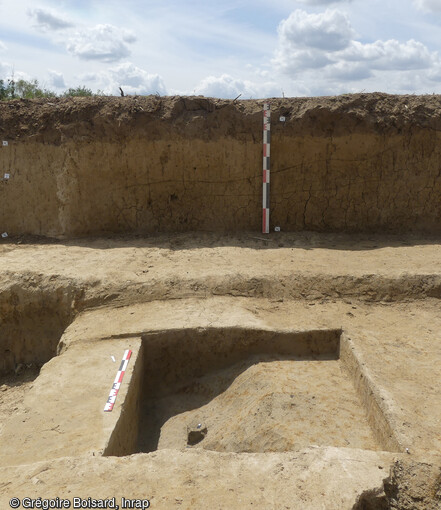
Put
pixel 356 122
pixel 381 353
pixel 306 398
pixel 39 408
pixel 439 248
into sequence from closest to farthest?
pixel 39 408, pixel 306 398, pixel 381 353, pixel 439 248, pixel 356 122

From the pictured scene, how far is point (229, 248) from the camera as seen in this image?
657 centimetres

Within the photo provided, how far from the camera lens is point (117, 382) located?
13.0ft

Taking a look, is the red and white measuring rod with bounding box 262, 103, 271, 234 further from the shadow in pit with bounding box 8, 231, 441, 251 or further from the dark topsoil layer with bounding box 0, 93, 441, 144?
the shadow in pit with bounding box 8, 231, 441, 251

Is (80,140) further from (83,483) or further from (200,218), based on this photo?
(83,483)

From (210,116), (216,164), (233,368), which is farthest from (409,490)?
(210,116)

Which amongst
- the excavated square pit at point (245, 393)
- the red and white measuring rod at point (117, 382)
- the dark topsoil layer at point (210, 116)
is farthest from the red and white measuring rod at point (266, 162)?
the red and white measuring rod at point (117, 382)

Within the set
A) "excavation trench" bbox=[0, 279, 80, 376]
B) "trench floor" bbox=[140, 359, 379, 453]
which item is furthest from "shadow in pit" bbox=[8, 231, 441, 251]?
"trench floor" bbox=[140, 359, 379, 453]

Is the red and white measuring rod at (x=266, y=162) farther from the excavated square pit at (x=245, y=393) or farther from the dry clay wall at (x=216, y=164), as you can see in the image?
the excavated square pit at (x=245, y=393)

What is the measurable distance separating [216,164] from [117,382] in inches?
157

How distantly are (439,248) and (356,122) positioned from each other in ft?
6.72

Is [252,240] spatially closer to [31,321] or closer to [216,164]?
[216,164]

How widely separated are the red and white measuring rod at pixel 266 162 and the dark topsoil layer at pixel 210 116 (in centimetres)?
11

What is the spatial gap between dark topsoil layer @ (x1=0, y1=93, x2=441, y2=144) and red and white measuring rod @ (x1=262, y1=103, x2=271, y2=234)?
11cm

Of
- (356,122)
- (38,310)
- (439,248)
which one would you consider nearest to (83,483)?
(38,310)
